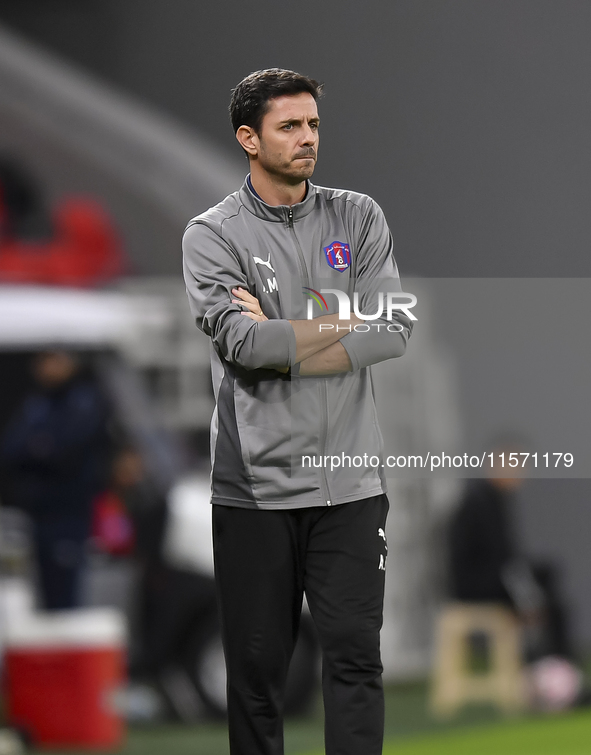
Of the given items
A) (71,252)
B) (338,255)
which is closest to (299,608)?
(338,255)

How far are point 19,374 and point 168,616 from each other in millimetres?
1081

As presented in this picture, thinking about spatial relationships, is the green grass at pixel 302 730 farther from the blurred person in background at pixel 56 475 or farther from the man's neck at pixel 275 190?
the man's neck at pixel 275 190

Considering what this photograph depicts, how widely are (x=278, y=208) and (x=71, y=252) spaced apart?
2.42 metres

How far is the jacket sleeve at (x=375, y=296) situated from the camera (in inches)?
83.5

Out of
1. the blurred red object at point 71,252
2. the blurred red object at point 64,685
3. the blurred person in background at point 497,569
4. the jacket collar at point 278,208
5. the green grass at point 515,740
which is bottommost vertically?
the green grass at point 515,740

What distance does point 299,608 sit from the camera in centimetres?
218

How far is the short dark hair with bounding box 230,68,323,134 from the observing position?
2.15 metres

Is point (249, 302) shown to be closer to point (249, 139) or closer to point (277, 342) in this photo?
point (277, 342)

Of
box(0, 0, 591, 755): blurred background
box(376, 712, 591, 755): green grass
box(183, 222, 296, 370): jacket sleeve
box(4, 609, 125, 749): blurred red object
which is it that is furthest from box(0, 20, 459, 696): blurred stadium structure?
box(183, 222, 296, 370): jacket sleeve

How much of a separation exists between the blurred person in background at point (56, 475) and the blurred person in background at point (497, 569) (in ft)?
4.44

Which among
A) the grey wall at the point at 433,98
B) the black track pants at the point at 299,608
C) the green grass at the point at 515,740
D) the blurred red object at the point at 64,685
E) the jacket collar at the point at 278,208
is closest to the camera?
the black track pants at the point at 299,608

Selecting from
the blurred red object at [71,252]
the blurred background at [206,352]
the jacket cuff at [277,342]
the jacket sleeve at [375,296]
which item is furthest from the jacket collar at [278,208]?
the blurred red object at [71,252]

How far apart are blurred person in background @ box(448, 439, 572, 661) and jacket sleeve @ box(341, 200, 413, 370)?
2124 mm

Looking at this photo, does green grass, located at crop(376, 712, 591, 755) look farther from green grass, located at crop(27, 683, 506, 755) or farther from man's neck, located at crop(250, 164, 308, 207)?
man's neck, located at crop(250, 164, 308, 207)
